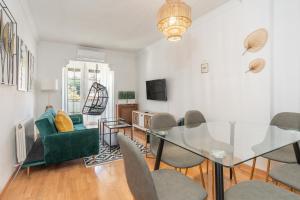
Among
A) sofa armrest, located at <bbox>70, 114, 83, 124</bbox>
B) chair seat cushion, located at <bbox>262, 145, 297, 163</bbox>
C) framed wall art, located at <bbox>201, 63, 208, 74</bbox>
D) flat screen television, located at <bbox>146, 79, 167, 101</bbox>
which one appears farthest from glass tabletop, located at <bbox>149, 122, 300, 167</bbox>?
sofa armrest, located at <bbox>70, 114, 83, 124</bbox>


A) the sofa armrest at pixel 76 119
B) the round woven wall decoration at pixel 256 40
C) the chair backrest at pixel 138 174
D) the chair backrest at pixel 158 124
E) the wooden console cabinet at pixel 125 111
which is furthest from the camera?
the wooden console cabinet at pixel 125 111

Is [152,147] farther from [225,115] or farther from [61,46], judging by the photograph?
[61,46]

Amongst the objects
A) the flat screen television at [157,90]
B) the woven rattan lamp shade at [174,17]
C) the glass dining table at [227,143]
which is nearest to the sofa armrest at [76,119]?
the flat screen television at [157,90]

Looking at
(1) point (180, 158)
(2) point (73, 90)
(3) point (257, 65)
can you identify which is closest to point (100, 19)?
(2) point (73, 90)

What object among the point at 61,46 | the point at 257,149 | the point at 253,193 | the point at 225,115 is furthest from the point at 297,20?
the point at 61,46

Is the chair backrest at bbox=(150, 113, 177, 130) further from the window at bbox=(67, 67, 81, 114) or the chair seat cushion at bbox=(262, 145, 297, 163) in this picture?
the window at bbox=(67, 67, 81, 114)

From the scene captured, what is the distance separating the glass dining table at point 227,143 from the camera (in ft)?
3.52

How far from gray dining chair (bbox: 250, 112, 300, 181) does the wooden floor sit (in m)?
0.61

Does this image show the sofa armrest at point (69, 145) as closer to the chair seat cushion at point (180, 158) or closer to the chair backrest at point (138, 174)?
the chair seat cushion at point (180, 158)

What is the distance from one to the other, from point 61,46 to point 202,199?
17.5 feet

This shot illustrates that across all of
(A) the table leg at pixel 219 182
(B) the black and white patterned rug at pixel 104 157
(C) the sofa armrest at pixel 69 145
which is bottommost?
(B) the black and white patterned rug at pixel 104 157

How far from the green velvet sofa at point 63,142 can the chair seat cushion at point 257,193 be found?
2116 mm

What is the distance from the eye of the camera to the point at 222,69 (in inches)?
113

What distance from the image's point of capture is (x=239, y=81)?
2594mm
